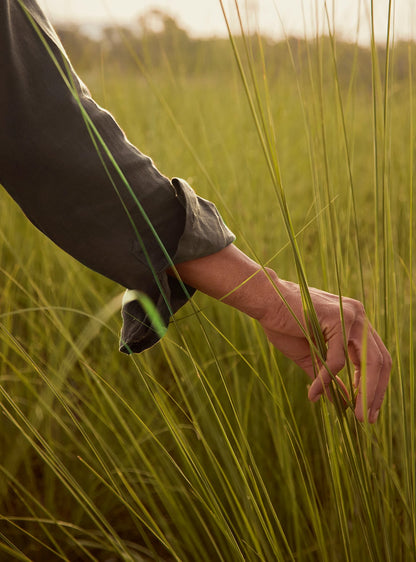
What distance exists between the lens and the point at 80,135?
0.48m

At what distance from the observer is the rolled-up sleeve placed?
1.49 feet

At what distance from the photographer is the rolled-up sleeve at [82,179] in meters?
0.45

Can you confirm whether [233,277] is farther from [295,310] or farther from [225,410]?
[225,410]

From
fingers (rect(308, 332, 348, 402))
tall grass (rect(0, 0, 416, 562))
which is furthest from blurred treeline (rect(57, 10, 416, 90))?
fingers (rect(308, 332, 348, 402))

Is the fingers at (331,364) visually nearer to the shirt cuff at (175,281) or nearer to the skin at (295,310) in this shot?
the skin at (295,310)

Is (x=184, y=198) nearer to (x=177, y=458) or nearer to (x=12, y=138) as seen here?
(x=12, y=138)

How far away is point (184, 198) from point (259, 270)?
0.10 meters

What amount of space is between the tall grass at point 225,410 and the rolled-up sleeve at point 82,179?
0.06 m

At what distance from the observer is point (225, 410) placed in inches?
36.7

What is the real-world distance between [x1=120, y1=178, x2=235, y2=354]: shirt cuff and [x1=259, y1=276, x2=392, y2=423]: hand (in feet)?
0.26

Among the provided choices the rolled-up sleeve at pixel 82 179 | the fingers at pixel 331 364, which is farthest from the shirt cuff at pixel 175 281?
the fingers at pixel 331 364

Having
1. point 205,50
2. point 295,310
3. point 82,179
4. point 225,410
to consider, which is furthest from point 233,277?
point 205,50

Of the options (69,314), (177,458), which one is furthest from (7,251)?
(177,458)

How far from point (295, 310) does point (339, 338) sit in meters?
0.05
